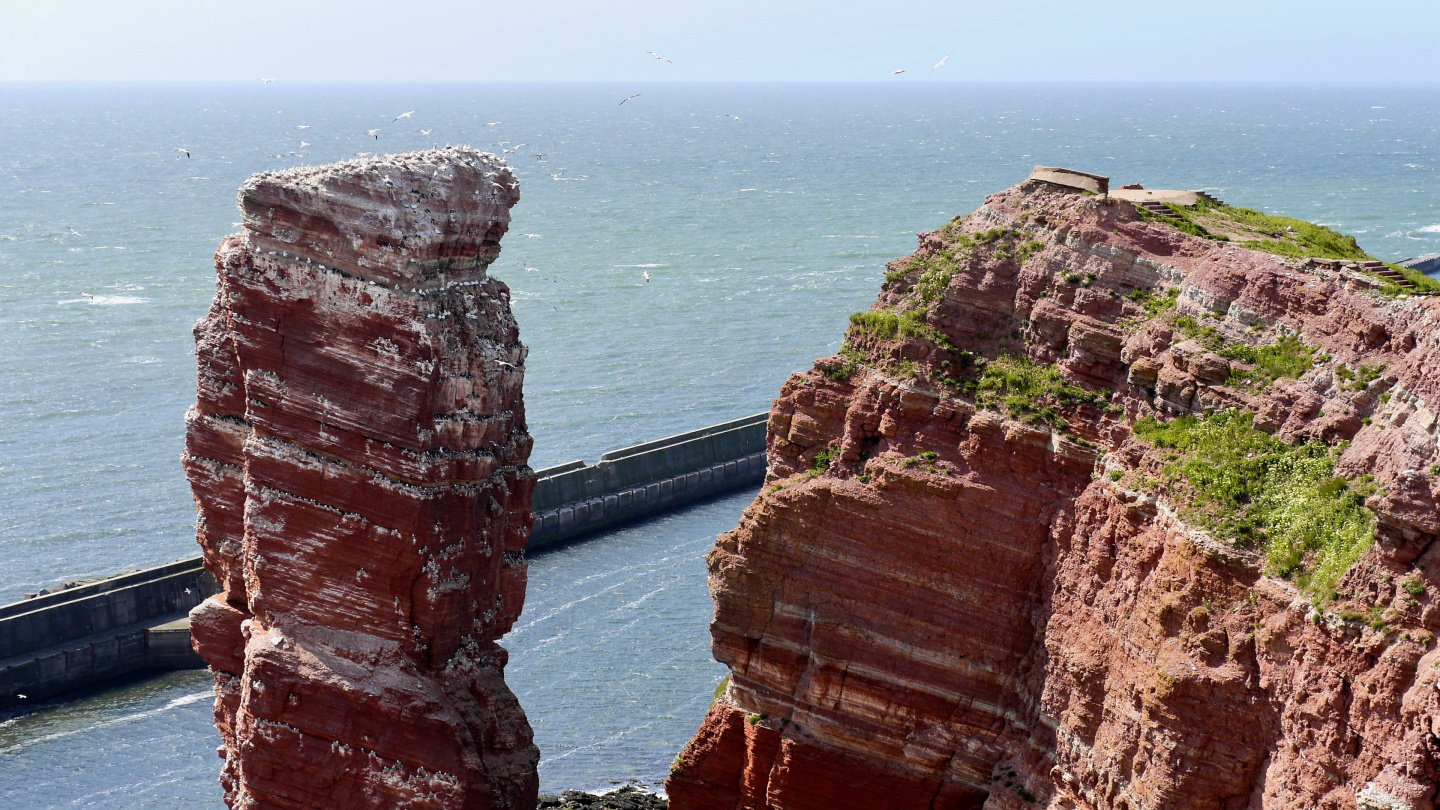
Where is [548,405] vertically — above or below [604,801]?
above

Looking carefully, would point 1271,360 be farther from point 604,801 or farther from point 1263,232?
point 604,801

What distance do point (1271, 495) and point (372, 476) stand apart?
19424 mm

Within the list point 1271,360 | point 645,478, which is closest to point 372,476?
point 1271,360

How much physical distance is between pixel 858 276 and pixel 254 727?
121m

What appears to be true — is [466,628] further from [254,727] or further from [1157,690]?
[1157,690]

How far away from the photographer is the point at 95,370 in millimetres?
111062

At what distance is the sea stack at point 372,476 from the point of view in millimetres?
33531

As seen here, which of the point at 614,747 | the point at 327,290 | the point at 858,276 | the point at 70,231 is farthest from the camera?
the point at 70,231

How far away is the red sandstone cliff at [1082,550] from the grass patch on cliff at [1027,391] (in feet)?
0.22

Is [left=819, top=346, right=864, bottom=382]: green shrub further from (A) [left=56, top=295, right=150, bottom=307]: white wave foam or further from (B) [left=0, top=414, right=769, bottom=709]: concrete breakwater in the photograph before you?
(A) [left=56, top=295, right=150, bottom=307]: white wave foam

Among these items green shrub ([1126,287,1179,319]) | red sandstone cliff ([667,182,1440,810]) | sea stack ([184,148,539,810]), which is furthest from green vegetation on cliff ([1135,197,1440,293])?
sea stack ([184,148,539,810])

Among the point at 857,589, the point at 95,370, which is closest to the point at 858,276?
the point at 95,370

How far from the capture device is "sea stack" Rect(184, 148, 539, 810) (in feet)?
110

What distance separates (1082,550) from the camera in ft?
111
